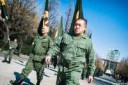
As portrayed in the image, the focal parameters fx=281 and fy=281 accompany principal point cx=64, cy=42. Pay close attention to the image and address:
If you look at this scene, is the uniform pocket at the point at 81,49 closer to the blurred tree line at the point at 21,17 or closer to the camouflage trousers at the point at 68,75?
the camouflage trousers at the point at 68,75

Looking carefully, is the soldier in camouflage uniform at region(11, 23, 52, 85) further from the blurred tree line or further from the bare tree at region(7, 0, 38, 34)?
the bare tree at region(7, 0, 38, 34)

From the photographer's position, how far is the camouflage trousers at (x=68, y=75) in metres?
4.92

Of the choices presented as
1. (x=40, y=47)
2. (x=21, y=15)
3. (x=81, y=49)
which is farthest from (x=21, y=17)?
(x=81, y=49)

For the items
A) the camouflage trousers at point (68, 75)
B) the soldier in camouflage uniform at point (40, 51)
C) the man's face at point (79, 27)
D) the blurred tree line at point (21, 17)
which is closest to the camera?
the camouflage trousers at point (68, 75)

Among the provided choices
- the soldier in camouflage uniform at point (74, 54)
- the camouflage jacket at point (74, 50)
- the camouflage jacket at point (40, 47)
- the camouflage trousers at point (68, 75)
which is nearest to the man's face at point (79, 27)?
the soldier in camouflage uniform at point (74, 54)

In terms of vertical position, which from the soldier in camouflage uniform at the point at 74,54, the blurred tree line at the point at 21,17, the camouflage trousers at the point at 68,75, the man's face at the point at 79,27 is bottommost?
the camouflage trousers at the point at 68,75

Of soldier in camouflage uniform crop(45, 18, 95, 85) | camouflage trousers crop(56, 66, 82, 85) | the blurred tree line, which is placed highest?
the blurred tree line

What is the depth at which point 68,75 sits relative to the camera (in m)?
4.96

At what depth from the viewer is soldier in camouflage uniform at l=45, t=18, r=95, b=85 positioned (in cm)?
499

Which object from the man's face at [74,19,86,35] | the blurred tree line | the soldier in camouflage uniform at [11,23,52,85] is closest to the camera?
the man's face at [74,19,86,35]

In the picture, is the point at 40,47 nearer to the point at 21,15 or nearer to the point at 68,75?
the point at 68,75

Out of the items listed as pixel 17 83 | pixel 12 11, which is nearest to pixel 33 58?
pixel 17 83

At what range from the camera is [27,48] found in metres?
47.2

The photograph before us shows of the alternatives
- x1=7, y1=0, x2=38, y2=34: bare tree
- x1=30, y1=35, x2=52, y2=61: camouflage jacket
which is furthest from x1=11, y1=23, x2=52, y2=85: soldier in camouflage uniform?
x1=7, y1=0, x2=38, y2=34: bare tree
